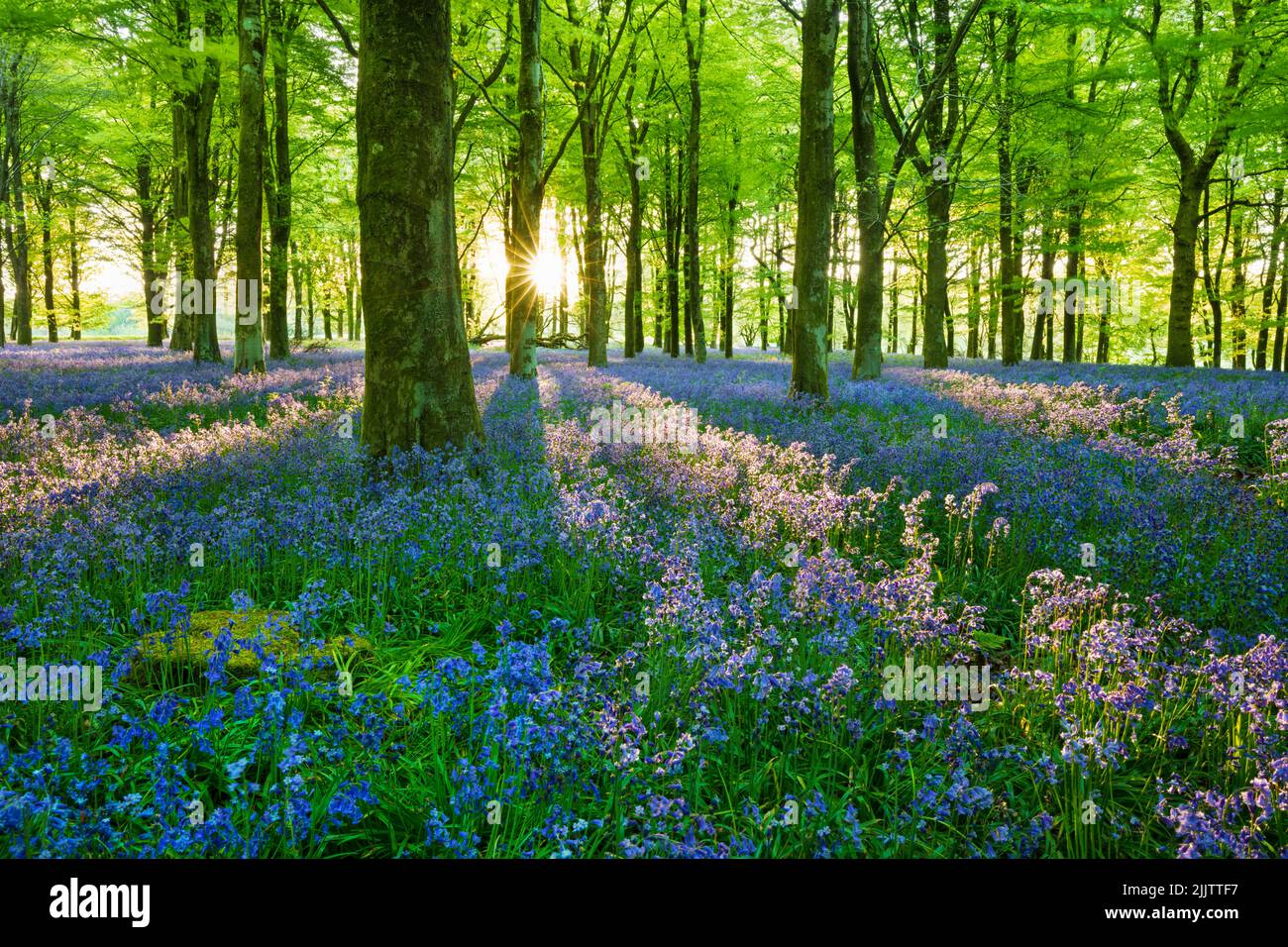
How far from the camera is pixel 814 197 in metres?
10.2

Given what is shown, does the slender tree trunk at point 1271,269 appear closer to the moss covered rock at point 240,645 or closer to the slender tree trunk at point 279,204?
the moss covered rock at point 240,645

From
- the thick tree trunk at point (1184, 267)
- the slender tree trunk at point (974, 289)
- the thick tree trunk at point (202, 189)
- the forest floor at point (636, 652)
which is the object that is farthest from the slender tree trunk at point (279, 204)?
the slender tree trunk at point (974, 289)

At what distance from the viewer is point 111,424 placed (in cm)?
789

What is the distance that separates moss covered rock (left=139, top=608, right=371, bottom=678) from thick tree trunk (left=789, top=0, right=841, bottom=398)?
8586mm

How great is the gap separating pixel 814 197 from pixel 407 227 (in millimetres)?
6778

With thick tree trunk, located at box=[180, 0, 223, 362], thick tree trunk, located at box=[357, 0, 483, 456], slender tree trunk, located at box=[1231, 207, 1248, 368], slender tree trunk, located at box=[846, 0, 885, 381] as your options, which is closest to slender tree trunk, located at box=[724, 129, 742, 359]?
slender tree trunk, located at box=[846, 0, 885, 381]

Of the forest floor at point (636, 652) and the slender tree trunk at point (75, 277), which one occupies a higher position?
the slender tree trunk at point (75, 277)

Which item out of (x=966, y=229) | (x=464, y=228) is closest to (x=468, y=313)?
(x=464, y=228)

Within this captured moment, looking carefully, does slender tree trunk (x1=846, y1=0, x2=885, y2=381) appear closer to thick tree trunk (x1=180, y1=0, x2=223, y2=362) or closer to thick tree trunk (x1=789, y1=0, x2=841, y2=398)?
thick tree trunk (x1=789, y1=0, x2=841, y2=398)

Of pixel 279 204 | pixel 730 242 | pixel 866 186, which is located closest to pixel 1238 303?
pixel 730 242

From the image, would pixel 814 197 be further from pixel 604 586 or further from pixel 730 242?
pixel 730 242

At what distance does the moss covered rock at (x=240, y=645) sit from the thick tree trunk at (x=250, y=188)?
11.7m

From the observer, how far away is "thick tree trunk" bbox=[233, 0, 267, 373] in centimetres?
1277

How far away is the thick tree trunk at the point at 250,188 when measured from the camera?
12773 millimetres
